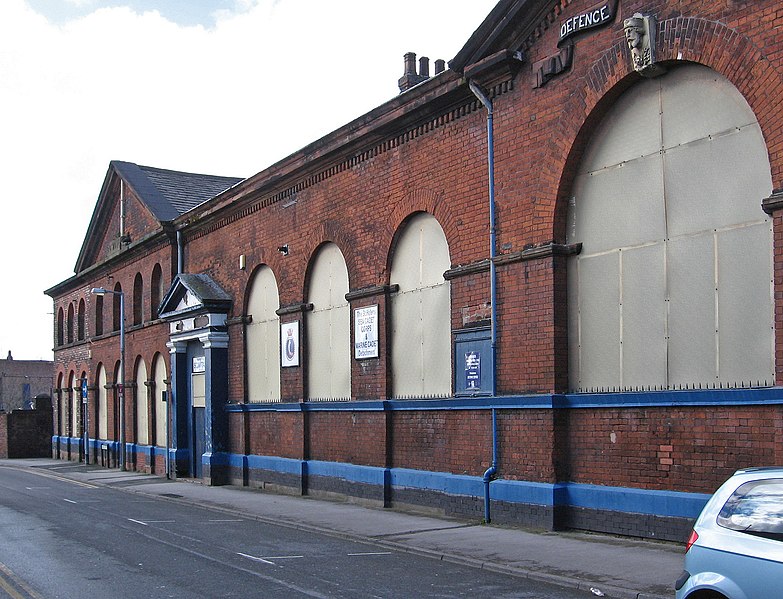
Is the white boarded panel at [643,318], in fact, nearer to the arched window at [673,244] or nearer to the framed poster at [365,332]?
the arched window at [673,244]

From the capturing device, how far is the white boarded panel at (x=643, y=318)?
42.1 ft

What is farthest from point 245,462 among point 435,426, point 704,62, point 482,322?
point 704,62

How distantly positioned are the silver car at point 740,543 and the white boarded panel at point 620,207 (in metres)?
6.58

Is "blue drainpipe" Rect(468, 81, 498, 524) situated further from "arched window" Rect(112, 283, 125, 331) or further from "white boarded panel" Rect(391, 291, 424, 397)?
"arched window" Rect(112, 283, 125, 331)

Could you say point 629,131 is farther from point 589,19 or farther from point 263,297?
point 263,297

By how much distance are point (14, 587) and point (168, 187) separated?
1034 inches

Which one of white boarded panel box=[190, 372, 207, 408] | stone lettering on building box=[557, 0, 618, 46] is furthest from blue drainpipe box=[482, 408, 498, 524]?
white boarded panel box=[190, 372, 207, 408]

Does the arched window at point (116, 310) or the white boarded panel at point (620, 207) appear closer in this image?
the white boarded panel at point (620, 207)

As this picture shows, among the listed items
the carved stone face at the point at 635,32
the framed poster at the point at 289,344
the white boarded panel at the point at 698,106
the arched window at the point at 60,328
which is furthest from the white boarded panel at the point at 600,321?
the arched window at the point at 60,328

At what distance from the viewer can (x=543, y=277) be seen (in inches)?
570

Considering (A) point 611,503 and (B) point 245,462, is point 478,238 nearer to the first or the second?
(A) point 611,503

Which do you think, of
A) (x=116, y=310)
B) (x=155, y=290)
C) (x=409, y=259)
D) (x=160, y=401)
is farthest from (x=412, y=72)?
(x=116, y=310)

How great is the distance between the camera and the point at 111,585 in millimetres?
10672

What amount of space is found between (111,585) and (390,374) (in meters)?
8.99
